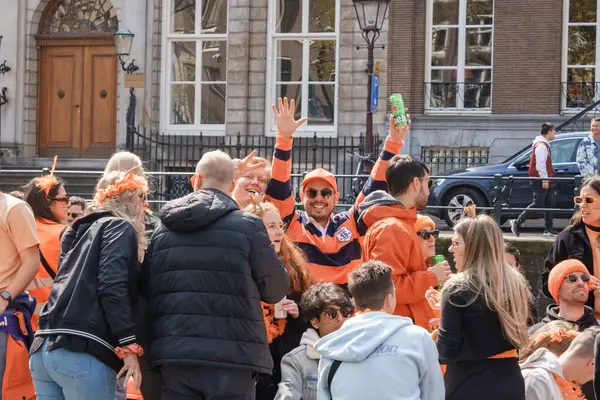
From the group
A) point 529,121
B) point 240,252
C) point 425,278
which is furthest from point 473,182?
point 240,252

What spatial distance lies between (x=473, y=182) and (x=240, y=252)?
1110cm

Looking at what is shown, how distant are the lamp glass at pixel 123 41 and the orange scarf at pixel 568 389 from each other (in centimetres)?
1502

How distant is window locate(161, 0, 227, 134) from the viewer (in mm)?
21719

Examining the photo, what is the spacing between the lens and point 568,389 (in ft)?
19.8

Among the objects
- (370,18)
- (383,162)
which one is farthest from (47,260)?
(370,18)

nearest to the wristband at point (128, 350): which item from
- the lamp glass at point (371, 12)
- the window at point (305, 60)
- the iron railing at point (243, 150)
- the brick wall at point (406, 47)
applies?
the lamp glass at point (371, 12)

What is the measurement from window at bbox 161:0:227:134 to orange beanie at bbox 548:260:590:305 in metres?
15.0

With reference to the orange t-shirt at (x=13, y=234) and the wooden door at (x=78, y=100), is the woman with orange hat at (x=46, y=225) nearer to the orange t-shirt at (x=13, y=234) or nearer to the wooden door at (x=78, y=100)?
the orange t-shirt at (x=13, y=234)

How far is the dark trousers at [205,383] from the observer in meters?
5.45

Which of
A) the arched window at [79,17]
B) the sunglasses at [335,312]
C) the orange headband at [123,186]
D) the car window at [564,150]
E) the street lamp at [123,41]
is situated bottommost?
the sunglasses at [335,312]

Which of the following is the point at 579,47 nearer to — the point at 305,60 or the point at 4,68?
the point at 305,60

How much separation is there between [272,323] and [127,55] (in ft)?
48.2

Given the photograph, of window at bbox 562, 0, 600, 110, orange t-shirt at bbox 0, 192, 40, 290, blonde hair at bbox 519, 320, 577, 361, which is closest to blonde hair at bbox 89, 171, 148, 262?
orange t-shirt at bbox 0, 192, 40, 290

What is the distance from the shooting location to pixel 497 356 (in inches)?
218
